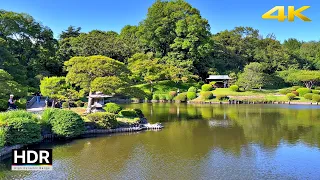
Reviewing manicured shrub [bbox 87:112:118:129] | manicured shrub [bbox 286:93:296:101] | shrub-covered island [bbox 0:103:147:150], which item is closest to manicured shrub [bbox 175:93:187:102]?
manicured shrub [bbox 286:93:296:101]

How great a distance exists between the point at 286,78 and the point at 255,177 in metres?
46.0

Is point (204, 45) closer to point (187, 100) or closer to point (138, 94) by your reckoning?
point (187, 100)

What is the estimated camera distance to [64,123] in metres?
17.1

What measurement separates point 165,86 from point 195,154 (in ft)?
115

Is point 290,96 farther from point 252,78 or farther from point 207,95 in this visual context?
point 207,95

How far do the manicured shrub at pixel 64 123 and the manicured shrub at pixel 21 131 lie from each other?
1.59 meters

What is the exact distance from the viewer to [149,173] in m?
12.2

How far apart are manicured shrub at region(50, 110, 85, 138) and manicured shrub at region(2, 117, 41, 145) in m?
1.59

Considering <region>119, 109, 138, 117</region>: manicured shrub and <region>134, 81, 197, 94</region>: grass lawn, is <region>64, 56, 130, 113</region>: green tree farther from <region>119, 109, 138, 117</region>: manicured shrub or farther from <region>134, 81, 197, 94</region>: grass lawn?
<region>134, 81, 197, 94</region>: grass lawn

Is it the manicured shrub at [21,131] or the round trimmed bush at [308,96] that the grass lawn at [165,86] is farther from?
the manicured shrub at [21,131]

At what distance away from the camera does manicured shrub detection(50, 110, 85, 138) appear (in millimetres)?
17062

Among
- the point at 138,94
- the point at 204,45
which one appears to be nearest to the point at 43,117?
the point at 138,94

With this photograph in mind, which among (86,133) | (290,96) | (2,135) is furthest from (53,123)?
(290,96)

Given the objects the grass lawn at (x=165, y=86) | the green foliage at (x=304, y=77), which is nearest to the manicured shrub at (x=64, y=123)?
the grass lawn at (x=165, y=86)
